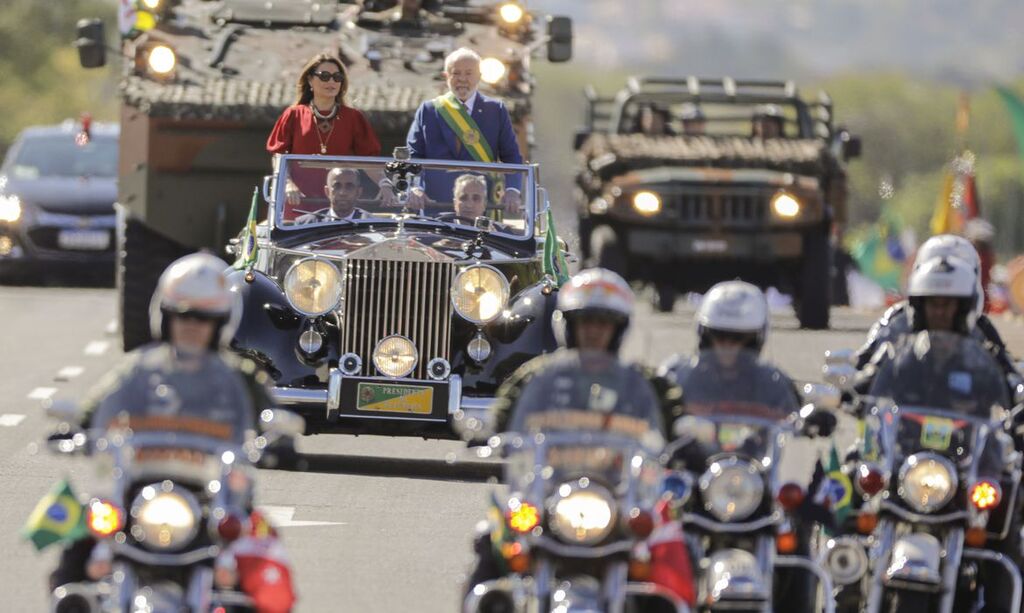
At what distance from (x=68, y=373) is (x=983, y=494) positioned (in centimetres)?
1183

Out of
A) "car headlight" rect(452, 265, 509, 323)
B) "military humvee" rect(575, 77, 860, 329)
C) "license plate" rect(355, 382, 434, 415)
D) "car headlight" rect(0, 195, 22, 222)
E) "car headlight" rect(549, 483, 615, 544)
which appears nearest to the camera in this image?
"car headlight" rect(549, 483, 615, 544)

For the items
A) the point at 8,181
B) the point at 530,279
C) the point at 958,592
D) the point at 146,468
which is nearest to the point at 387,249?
the point at 530,279

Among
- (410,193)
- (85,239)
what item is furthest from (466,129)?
(85,239)

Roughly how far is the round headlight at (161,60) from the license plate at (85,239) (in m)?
8.89

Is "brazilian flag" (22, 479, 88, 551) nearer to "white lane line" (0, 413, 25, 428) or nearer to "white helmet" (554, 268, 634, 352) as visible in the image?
"white helmet" (554, 268, 634, 352)

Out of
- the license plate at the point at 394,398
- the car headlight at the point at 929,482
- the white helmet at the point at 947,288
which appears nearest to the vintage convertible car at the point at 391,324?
the license plate at the point at 394,398

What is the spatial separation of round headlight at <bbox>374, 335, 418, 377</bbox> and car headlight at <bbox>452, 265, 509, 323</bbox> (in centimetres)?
38

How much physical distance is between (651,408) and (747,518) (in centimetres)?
63

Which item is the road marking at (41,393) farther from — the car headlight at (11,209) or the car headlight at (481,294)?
the car headlight at (11,209)

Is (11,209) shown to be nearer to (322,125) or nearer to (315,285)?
(322,125)

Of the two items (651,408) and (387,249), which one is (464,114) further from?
(651,408)

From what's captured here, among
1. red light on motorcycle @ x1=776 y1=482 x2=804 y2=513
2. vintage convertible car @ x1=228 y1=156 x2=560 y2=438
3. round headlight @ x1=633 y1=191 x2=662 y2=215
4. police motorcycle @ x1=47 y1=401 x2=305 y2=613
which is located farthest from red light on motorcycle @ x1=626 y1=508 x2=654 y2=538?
round headlight @ x1=633 y1=191 x2=662 y2=215

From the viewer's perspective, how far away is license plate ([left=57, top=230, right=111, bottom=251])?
2850 centimetres

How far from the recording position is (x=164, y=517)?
7.88m
